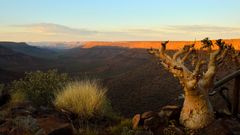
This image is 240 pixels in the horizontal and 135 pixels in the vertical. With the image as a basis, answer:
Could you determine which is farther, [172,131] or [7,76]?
[7,76]

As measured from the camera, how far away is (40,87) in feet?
44.3

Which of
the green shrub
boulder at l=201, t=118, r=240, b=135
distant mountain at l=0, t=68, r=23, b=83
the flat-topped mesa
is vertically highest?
the flat-topped mesa

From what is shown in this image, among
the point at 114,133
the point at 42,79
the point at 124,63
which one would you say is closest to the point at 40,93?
the point at 42,79

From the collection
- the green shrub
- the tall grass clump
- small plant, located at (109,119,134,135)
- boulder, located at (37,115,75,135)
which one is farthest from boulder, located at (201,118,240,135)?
the green shrub

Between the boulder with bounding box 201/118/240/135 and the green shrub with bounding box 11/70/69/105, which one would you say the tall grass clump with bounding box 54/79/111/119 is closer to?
the green shrub with bounding box 11/70/69/105

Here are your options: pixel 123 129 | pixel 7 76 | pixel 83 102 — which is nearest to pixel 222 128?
pixel 123 129

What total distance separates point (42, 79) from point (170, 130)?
7499 mm

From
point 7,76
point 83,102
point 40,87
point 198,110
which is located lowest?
point 7,76

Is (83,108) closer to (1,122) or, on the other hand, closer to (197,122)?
(1,122)

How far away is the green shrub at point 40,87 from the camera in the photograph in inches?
527

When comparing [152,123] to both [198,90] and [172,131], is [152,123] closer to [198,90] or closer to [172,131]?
[172,131]

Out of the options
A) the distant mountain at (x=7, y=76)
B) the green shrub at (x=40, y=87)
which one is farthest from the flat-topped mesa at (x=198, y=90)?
the distant mountain at (x=7, y=76)

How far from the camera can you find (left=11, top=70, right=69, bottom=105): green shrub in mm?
13375

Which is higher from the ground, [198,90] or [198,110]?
[198,90]
